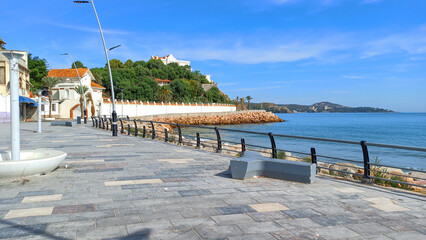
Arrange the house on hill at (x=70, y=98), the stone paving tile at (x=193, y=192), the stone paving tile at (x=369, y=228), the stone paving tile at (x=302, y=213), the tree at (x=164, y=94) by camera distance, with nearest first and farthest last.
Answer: the stone paving tile at (x=369, y=228) < the stone paving tile at (x=302, y=213) < the stone paving tile at (x=193, y=192) < the house on hill at (x=70, y=98) < the tree at (x=164, y=94)

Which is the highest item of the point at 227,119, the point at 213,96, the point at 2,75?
the point at 213,96

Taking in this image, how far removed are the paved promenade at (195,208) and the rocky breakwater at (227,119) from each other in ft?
226

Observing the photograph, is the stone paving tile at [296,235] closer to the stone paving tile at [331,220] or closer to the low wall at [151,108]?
the stone paving tile at [331,220]

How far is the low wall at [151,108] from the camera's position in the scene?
63.8m

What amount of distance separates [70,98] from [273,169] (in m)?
63.9

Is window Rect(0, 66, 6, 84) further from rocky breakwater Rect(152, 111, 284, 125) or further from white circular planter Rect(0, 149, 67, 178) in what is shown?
rocky breakwater Rect(152, 111, 284, 125)

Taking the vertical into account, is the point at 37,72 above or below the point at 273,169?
above

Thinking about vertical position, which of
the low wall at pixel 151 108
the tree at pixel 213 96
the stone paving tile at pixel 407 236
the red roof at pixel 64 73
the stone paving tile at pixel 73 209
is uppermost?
the red roof at pixel 64 73

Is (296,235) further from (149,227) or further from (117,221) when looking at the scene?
(117,221)

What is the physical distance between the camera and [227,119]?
101875 millimetres

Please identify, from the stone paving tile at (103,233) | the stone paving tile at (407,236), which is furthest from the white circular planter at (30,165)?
the stone paving tile at (407,236)

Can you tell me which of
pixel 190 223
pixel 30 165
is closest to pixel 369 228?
pixel 190 223

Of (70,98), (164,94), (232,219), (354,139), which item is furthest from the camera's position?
(164,94)

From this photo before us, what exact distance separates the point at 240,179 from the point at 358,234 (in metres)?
3.47
